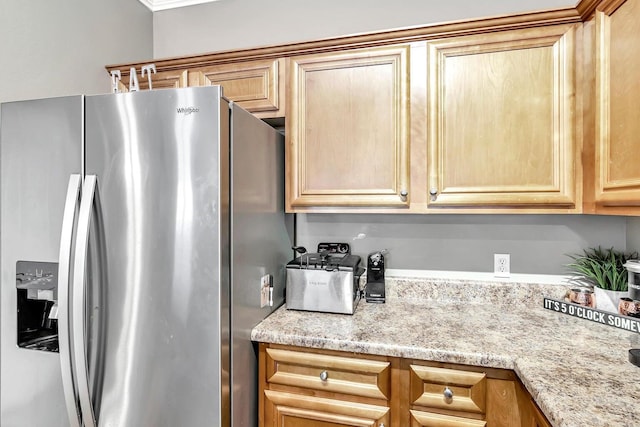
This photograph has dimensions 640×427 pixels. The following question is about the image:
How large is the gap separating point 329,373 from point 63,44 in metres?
1.97

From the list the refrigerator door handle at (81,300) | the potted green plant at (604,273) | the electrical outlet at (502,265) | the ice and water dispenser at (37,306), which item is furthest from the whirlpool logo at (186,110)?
the potted green plant at (604,273)

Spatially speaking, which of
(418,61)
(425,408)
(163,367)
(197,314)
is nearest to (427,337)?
(425,408)

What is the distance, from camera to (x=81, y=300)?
1.16 meters

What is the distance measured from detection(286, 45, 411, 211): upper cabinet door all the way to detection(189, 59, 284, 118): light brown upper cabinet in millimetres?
69

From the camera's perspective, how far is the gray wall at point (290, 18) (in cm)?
183

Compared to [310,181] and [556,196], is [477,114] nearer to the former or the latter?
[556,196]

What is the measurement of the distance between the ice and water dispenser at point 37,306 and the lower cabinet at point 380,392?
79 cm

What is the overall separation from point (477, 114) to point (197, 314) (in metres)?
1.39

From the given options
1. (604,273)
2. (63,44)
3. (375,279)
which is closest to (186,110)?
(63,44)

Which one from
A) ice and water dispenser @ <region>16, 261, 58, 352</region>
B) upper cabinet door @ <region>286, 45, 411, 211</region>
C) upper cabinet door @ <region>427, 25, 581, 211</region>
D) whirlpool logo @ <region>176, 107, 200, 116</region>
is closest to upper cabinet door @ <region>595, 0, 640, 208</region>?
upper cabinet door @ <region>427, 25, 581, 211</region>

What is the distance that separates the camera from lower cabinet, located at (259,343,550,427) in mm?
1160

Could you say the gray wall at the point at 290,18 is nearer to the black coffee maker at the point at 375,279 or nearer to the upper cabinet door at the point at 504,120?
the upper cabinet door at the point at 504,120

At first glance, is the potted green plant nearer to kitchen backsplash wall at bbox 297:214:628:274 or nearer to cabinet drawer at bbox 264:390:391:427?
kitchen backsplash wall at bbox 297:214:628:274

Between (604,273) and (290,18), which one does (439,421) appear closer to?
(604,273)
